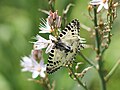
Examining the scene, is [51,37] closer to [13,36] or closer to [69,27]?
[69,27]

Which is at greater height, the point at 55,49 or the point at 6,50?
the point at 55,49

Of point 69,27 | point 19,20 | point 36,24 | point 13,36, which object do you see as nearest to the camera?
point 69,27

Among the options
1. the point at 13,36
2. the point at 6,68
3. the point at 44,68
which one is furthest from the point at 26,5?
the point at 44,68

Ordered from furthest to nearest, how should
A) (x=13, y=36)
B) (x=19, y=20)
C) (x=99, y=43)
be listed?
(x=19, y=20)
(x=13, y=36)
(x=99, y=43)

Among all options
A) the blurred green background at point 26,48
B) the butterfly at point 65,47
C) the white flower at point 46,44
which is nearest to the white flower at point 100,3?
the butterfly at point 65,47

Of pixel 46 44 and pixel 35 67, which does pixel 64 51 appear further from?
pixel 35 67

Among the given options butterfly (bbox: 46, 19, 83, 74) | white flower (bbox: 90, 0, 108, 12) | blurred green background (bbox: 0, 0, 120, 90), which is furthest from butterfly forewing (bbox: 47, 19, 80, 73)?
blurred green background (bbox: 0, 0, 120, 90)

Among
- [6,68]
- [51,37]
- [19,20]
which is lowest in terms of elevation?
[6,68]

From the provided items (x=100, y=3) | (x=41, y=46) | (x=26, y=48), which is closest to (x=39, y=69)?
(x=41, y=46)
